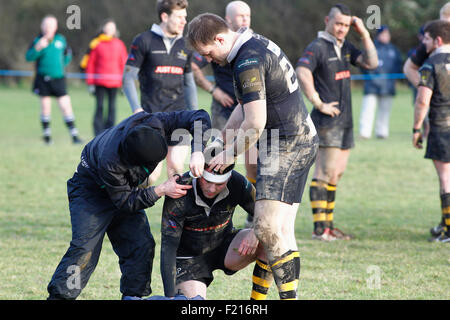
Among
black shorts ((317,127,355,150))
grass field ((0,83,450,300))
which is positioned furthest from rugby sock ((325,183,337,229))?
black shorts ((317,127,355,150))

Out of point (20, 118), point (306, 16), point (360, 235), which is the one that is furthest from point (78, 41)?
point (360, 235)

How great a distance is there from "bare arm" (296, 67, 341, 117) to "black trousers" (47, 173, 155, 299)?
2.65 meters

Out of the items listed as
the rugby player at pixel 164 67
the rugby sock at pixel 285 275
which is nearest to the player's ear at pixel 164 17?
the rugby player at pixel 164 67

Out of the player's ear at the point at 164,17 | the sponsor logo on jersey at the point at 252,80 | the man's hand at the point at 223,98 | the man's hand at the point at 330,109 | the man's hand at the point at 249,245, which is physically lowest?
the man's hand at the point at 249,245

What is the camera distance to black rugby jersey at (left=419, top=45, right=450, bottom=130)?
6.59 metres

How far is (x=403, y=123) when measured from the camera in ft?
58.9

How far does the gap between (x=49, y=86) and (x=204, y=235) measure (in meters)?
9.69

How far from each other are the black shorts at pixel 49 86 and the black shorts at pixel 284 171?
999 centimetres

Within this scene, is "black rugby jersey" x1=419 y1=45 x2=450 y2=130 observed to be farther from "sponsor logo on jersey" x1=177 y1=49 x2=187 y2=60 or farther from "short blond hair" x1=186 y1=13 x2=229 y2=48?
"short blond hair" x1=186 y1=13 x2=229 y2=48

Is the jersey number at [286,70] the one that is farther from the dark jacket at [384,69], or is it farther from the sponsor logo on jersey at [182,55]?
the dark jacket at [384,69]

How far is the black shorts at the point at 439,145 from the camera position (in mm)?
6680

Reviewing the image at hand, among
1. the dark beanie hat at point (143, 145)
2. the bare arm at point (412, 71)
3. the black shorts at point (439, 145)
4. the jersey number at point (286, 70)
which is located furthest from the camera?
the bare arm at point (412, 71)

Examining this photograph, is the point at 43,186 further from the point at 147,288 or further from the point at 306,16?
the point at 306,16

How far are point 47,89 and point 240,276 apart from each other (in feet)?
30.2
